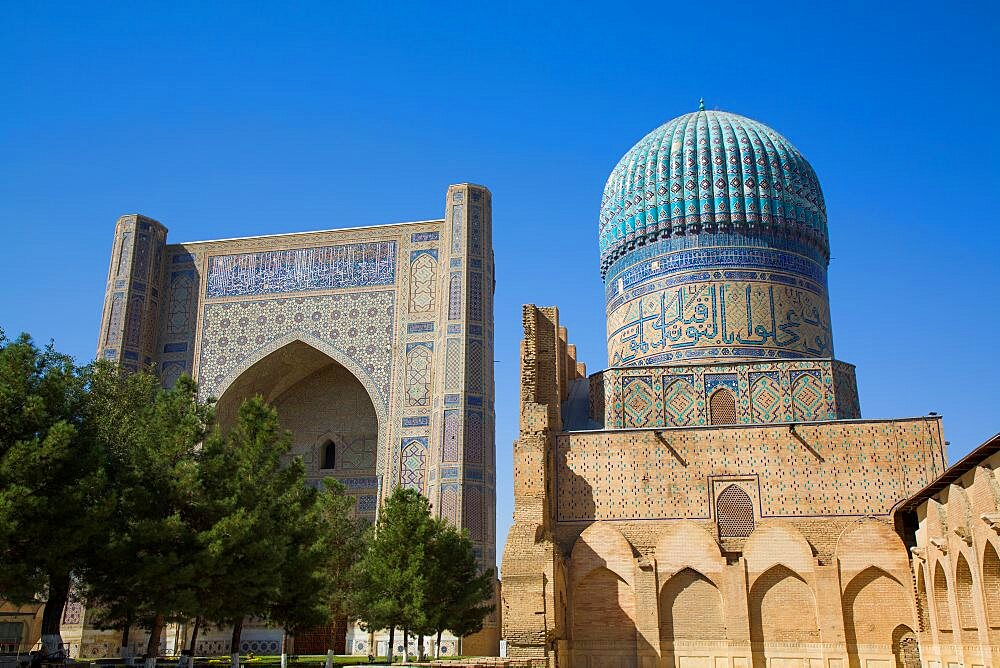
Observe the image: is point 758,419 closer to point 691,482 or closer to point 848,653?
point 691,482

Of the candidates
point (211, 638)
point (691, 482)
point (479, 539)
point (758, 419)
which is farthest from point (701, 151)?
point (211, 638)

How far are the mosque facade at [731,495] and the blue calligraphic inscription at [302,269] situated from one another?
418cm

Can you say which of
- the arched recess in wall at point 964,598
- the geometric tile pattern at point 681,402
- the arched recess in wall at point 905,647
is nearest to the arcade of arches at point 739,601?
the arched recess in wall at point 905,647

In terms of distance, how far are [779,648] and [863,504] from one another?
2.25 m

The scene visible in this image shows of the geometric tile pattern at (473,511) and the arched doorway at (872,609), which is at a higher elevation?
the geometric tile pattern at (473,511)

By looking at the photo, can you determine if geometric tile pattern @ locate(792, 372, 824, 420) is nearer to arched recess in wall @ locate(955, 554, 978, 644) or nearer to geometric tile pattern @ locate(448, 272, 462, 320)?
arched recess in wall @ locate(955, 554, 978, 644)

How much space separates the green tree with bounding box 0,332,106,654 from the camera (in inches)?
334

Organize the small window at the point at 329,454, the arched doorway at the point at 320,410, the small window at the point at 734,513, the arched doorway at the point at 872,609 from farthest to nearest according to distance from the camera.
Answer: the small window at the point at 329,454 < the arched doorway at the point at 320,410 < the small window at the point at 734,513 < the arched doorway at the point at 872,609

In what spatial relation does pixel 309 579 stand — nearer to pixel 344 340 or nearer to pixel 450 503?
pixel 450 503

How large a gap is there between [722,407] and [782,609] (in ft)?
10.6

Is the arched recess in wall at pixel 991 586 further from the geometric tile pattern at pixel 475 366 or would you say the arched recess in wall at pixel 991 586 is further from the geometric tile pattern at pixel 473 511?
the geometric tile pattern at pixel 475 366

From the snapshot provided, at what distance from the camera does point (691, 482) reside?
13.5m

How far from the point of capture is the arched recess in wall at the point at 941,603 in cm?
1122

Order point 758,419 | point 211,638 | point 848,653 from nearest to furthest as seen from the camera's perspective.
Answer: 1. point 848,653
2. point 758,419
3. point 211,638
